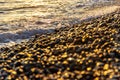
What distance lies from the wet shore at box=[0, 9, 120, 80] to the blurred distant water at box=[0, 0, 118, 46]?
4.66ft

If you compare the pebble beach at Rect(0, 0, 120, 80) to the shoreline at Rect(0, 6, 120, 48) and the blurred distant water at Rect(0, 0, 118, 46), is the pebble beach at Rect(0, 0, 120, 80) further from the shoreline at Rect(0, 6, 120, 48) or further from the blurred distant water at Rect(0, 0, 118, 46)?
the blurred distant water at Rect(0, 0, 118, 46)

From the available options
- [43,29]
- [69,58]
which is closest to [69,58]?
[69,58]

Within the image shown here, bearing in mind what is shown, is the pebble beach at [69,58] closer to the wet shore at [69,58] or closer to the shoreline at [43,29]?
the wet shore at [69,58]

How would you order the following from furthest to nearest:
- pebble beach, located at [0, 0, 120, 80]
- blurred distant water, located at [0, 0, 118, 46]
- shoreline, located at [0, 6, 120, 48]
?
1. blurred distant water, located at [0, 0, 118, 46]
2. shoreline, located at [0, 6, 120, 48]
3. pebble beach, located at [0, 0, 120, 80]

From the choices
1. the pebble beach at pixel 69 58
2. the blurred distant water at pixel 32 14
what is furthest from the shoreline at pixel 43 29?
the pebble beach at pixel 69 58

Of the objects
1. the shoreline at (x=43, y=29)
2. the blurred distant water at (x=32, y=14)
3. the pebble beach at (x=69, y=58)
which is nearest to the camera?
the pebble beach at (x=69, y=58)

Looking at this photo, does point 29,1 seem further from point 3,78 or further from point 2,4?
point 3,78

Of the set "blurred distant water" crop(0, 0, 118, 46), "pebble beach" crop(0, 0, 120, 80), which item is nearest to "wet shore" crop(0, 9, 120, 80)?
"pebble beach" crop(0, 0, 120, 80)

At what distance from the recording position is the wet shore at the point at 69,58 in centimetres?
475

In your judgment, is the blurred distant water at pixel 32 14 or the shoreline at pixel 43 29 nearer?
the shoreline at pixel 43 29

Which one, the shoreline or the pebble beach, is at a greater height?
the pebble beach

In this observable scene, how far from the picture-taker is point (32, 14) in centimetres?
996

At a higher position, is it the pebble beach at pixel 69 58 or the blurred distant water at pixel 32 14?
the pebble beach at pixel 69 58

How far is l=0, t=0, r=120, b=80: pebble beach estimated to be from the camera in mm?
4754
